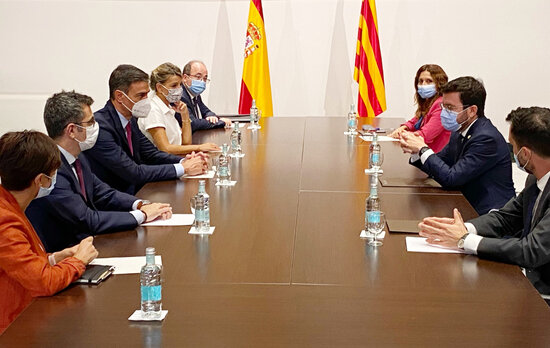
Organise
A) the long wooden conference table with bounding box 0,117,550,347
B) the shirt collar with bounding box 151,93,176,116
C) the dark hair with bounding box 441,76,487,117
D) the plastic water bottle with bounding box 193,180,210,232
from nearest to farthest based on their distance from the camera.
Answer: the long wooden conference table with bounding box 0,117,550,347 < the plastic water bottle with bounding box 193,180,210,232 < the dark hair with bounding box 441,76,487,117 < the shirt collar with bounding box 151,93,176,116

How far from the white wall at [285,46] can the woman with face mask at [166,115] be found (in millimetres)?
3112

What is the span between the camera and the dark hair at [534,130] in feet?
9.33

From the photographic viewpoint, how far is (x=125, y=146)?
4.18 metres

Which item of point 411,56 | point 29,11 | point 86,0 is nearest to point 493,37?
point 411,56

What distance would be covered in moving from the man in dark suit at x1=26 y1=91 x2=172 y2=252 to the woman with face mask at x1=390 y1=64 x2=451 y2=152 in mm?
2590

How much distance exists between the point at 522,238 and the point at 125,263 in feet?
4.86

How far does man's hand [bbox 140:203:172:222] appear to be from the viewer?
3107 millimetres

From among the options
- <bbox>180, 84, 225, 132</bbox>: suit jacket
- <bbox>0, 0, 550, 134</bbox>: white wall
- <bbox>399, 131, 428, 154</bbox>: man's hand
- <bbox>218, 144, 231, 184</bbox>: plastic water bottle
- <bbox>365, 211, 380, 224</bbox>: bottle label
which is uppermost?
<bbox>0, 0, 550, 134</bbox>: white wall

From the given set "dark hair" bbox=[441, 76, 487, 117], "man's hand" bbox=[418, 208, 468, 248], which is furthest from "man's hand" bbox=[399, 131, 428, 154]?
"man's hand" bbox=[418, 208, 468, 248]

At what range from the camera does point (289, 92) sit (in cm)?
824

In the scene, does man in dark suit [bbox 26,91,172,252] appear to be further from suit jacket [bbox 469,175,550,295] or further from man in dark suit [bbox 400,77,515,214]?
man in dark suit [bbox 400,77,515,214]

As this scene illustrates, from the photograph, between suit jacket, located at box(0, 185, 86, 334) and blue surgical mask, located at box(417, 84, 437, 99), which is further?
blue surgical mask, located at box(417, 84, 437, 99)

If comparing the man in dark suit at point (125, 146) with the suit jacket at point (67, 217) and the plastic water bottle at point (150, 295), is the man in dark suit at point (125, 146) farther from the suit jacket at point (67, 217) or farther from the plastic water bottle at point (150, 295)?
the plastic water bottle at point (150, 295)

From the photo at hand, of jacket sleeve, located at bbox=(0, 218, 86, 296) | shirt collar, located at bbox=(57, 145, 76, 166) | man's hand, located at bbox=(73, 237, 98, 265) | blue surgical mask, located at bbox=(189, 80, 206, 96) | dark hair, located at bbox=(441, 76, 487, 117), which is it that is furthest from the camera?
blue surgical mask, located at bbox=(189, 80, 206, 96)
